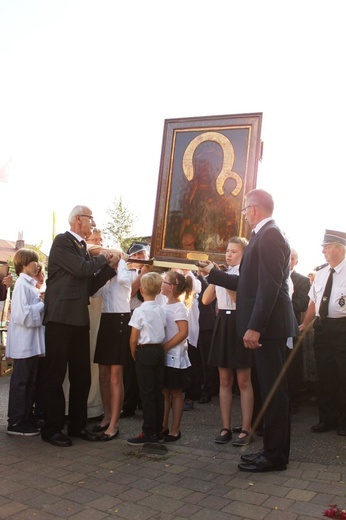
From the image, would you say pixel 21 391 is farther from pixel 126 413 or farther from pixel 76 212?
pixel 76 212

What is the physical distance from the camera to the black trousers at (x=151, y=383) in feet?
15.9

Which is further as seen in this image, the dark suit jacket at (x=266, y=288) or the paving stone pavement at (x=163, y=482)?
the dark suit jacket at (x=266, y=288)

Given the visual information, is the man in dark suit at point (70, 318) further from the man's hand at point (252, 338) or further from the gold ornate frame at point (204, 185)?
the man's hand at point (252, 338)

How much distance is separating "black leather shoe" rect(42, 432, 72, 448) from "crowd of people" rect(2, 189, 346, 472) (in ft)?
0.04

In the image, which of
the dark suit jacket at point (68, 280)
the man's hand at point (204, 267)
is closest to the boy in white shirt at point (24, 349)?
the dark suit jacket at point (68, 280)

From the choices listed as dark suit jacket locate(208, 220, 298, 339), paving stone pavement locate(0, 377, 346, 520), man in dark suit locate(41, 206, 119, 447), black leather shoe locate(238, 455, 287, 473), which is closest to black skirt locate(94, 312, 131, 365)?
man in dark suit locate(41, 206, 119, 447)

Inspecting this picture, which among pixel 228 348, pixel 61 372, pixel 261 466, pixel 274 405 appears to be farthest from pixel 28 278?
pixel 261 466

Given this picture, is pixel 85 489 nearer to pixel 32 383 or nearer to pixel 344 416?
pixel 32 383

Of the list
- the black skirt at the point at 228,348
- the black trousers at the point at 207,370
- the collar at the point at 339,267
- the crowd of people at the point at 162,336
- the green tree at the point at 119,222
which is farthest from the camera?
the green tree at the point at 119,222

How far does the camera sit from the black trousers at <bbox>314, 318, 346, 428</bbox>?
5.77 m

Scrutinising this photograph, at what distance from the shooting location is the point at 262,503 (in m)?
3.42

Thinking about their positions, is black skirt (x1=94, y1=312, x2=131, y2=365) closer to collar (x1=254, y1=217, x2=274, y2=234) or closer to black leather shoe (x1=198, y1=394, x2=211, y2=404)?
collar (x1=254, y1=217, x2=274, y2=234)

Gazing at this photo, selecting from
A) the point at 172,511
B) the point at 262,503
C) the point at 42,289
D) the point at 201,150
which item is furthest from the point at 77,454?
the point at 201,150

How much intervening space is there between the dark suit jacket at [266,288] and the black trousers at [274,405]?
5.6 inches
